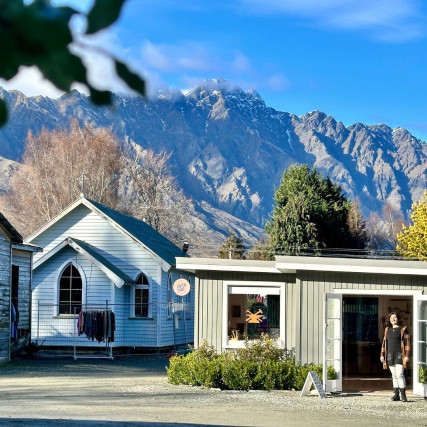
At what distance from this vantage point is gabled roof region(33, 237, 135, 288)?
3012 cm

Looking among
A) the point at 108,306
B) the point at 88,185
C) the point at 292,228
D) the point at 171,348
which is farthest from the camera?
the point at 88,185

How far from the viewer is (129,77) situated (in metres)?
1.63

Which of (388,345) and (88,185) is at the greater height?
(88,185)

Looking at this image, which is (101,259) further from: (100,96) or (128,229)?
(100,96)

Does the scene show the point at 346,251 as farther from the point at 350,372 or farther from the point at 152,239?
the point at 350,372

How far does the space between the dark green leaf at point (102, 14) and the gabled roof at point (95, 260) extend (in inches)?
1122

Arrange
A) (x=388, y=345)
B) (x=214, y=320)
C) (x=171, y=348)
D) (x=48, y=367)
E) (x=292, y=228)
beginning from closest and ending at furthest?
(x=388, y=345)
(x=214, y=320)
(x=48, y=367)
(x=171, y=348)
(x=292, y=228)

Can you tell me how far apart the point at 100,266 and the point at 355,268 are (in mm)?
12726

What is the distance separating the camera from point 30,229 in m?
67.6

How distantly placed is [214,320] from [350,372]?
560 cm

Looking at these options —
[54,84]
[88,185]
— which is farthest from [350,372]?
[88,185]

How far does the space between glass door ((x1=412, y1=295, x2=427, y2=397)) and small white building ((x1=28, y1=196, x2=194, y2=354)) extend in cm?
1222

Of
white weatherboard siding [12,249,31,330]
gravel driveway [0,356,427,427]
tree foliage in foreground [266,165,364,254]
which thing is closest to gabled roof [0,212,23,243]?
white weatherboard siding [12,249,31,330]

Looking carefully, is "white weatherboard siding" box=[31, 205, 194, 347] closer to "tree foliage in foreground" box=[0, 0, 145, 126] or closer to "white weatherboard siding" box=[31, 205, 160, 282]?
"white weatherboard siding" box=[31, 205, 160, 282]
